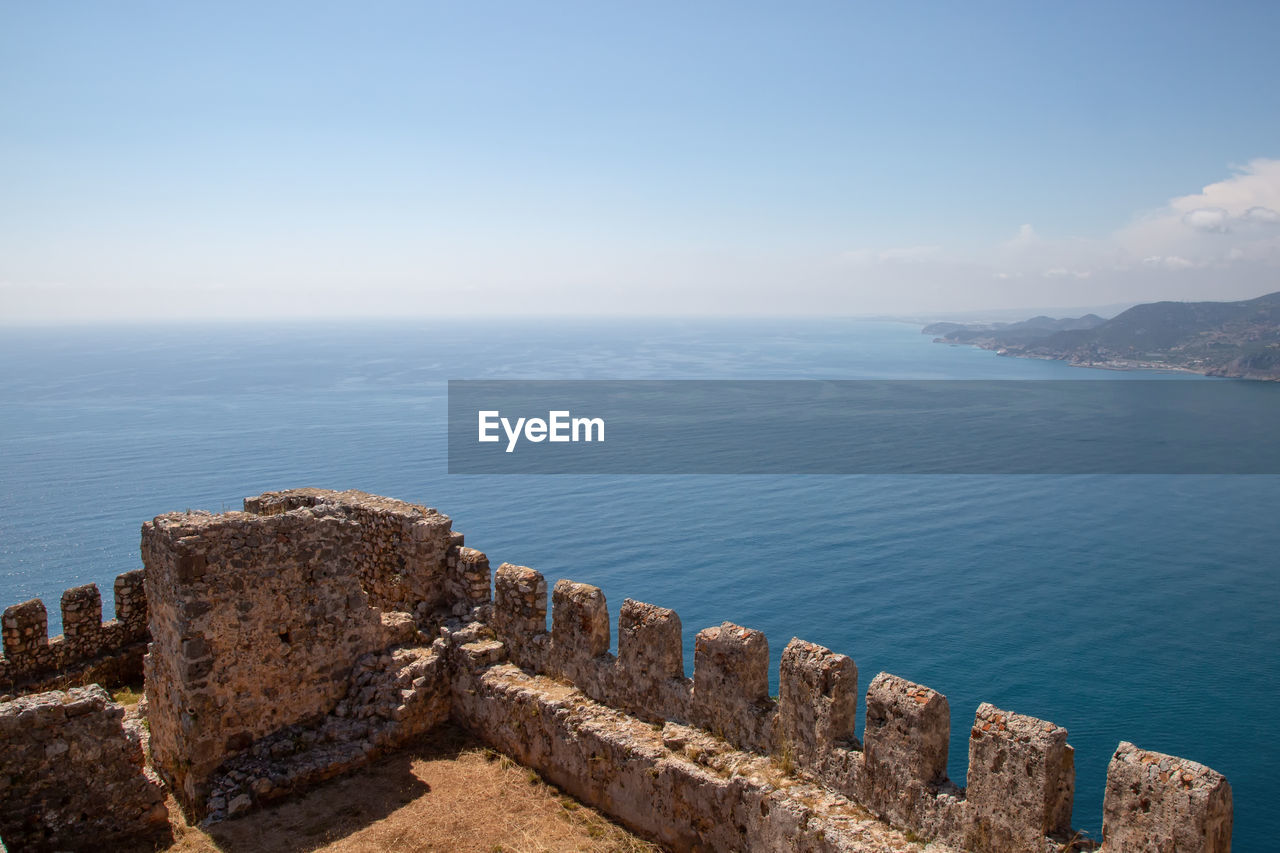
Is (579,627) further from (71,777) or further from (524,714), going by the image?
(71,777)

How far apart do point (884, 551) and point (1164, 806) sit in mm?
39181

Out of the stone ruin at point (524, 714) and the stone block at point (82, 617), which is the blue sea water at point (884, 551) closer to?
the stone block at point (82, 617)

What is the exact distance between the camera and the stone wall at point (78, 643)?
1148 centimetres

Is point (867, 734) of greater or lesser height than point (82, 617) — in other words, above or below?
above

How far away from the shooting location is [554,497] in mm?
51125

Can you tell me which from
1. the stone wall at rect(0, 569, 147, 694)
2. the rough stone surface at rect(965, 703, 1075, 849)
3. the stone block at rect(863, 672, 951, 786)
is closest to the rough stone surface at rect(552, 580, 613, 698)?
the stone block at rect(863, 672, 951, 786)

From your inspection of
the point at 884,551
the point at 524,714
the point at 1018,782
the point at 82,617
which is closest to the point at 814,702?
the point at 1018,782

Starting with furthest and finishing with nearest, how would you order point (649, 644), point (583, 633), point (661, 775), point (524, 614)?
point (524, 614) < point (583, 633) < point (649, 644) < point (661, 775)

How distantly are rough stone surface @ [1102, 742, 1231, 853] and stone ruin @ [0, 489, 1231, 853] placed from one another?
12 millimetres

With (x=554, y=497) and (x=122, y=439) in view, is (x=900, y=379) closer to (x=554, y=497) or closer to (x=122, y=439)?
(x=554, y=497)

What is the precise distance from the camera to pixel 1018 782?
5.25 meters

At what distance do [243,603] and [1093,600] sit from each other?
3849 cm

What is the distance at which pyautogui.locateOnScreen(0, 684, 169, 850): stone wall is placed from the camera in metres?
6.81
